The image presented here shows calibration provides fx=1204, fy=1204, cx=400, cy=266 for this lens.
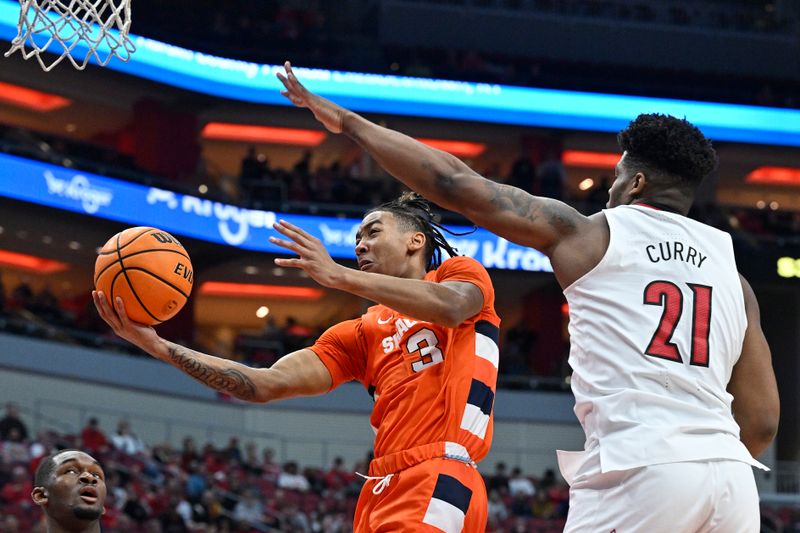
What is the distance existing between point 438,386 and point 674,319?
1446 millimetres

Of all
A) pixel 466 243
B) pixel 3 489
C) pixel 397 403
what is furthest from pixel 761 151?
pixel 397 403

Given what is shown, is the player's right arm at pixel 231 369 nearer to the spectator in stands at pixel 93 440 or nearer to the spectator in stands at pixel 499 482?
the spectator in stands at pixel 93 440

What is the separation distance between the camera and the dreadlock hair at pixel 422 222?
17.6 ft

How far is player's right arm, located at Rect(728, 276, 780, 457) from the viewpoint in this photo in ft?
13.3

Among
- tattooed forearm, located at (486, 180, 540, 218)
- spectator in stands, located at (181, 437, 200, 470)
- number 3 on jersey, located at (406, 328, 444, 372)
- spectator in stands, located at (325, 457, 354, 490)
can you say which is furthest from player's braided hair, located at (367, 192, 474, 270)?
spectator in stands, located at (325, 457, 354, 490)

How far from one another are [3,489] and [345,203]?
14.1m

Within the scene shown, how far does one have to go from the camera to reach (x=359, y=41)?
28.8m

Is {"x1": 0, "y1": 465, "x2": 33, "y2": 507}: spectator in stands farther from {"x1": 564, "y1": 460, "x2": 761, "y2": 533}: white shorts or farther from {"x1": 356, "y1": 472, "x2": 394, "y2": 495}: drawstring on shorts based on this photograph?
{"x1": 564, "y1": 460, "x2": 761, "y2": 533}: white shorts

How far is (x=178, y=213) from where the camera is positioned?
2478cm

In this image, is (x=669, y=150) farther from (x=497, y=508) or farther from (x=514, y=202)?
(x=497, y=508)

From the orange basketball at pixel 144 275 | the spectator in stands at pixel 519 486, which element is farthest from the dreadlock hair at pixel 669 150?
the spectator in stands at pixel 519 486

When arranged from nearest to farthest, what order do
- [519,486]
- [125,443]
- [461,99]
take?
[125,443] < [519,486] < [461,99]

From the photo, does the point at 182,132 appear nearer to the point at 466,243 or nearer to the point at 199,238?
the point at 199,238

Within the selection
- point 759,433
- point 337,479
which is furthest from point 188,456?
point 759,433
